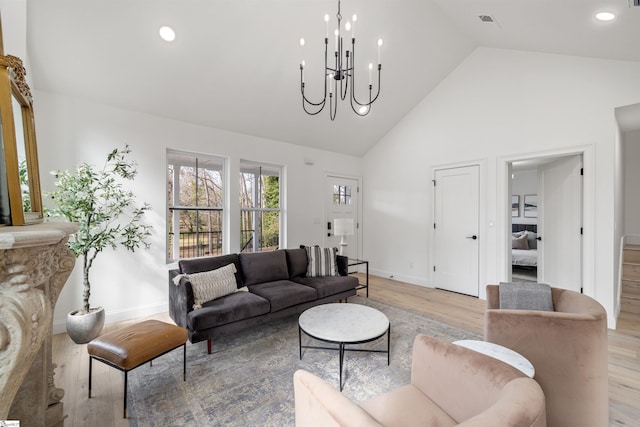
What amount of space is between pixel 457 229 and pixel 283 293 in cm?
300

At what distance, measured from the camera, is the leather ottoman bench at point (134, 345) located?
5.82 ft

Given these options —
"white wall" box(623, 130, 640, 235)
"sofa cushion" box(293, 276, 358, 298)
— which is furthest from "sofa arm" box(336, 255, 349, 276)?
"white wall" box(623, 130, 640, 235)

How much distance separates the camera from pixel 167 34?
8.86 feet

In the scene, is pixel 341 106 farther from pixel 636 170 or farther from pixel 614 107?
pixel 636 170

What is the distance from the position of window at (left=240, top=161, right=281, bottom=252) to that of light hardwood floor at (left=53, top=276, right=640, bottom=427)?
63.7 inches

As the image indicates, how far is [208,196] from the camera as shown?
13.2 ft

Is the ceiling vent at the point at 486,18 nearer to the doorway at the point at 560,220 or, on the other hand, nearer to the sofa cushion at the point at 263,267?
the doorway at the point at 560,220

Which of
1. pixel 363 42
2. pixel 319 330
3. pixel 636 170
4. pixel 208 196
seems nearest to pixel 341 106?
pixel 363 42

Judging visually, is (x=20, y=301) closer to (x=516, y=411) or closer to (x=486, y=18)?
(x=516, y=411)

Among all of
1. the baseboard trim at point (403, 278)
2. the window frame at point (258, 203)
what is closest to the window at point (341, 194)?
the window frame at point (258, 203)

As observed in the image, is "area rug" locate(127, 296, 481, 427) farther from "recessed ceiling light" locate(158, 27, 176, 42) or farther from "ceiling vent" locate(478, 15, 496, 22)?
"ceiling vent" locate(478, 15, 496, 22)

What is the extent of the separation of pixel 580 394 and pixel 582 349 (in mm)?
245

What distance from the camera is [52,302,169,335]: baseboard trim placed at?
293cm

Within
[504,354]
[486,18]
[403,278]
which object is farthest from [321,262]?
[486,18]
